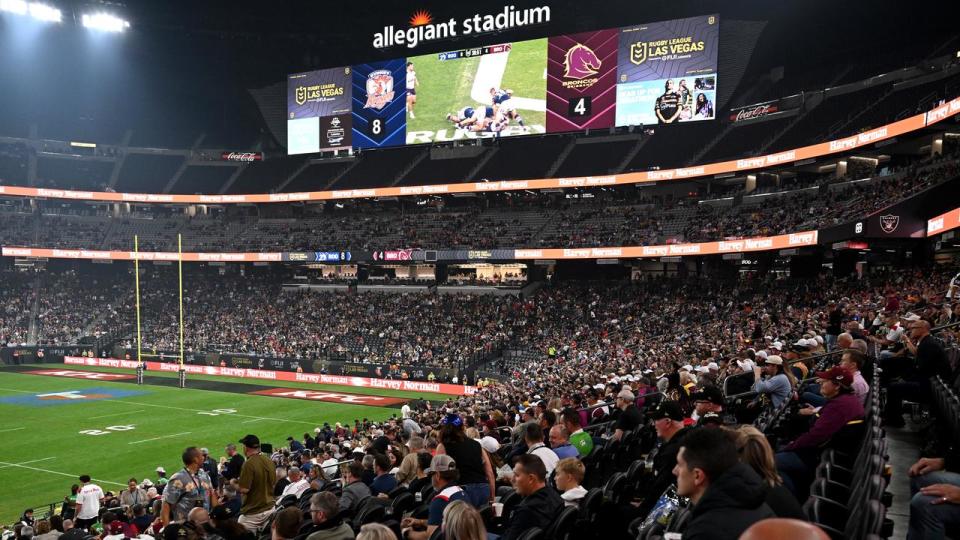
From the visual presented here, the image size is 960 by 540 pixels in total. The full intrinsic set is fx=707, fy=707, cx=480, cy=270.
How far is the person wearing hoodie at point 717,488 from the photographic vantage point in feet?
10.5

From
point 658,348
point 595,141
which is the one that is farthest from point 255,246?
point 658,348

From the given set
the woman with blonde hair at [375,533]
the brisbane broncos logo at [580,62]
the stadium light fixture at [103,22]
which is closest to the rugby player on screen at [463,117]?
the brisbane broncos logo at [580,62]

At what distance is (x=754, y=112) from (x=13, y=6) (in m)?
54.9

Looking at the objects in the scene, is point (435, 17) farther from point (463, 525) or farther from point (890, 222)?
point (463, 525)

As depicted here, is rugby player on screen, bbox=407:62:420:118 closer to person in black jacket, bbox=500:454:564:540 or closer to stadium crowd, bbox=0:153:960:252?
stadium crowd, bbox=0:153:960:252

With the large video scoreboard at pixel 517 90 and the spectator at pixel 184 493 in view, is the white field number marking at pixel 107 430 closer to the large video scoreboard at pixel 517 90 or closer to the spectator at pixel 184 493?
the spectator at pixel 184 493

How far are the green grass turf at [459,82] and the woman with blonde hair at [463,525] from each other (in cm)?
4548

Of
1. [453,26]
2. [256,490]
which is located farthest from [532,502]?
[453,26]

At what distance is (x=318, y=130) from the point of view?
56.7 meters

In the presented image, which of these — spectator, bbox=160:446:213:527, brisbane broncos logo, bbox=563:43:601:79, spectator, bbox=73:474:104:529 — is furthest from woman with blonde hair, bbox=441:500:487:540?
brisbane broncos logo, bbox=563:43:601:79

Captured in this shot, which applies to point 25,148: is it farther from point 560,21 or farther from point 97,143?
point 560,21

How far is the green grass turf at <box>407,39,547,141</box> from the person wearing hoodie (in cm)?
4605

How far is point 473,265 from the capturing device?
51625 mm

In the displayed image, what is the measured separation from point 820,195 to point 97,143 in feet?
199
